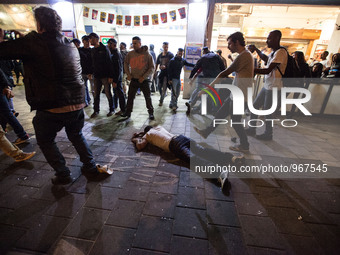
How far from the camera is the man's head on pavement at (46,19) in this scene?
1770 mm

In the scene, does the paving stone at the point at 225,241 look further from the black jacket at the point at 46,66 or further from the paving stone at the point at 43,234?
the black jacket at the point at 46,66

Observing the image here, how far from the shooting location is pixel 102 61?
4.79m

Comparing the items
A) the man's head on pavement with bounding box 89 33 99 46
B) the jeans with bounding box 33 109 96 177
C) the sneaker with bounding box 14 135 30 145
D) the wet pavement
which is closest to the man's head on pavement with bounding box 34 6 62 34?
the jeans with bounding box 33 109 96 177

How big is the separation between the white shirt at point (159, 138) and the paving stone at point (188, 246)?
5.17ft

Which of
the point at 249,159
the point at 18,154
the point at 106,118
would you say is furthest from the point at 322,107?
the point at 18,154

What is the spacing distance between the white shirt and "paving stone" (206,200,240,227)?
125 cm

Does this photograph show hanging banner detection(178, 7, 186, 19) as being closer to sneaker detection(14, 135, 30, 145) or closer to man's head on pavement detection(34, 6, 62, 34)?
man's head on pavement detection(34, 6, 62, 34)

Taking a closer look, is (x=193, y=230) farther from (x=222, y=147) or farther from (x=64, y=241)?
(x=222, y=147)

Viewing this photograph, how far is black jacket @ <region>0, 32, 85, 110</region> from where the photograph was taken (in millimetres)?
1694

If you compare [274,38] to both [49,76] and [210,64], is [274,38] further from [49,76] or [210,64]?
[49,76]

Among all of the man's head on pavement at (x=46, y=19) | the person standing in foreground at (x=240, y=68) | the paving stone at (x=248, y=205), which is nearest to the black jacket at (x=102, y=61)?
the man's head on pavement at (x=46, y=19)

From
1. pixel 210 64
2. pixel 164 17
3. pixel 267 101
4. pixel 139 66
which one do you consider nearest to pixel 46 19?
pixel 139 66

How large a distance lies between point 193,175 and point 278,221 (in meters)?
Result: 1.17

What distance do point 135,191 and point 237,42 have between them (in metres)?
2.86
